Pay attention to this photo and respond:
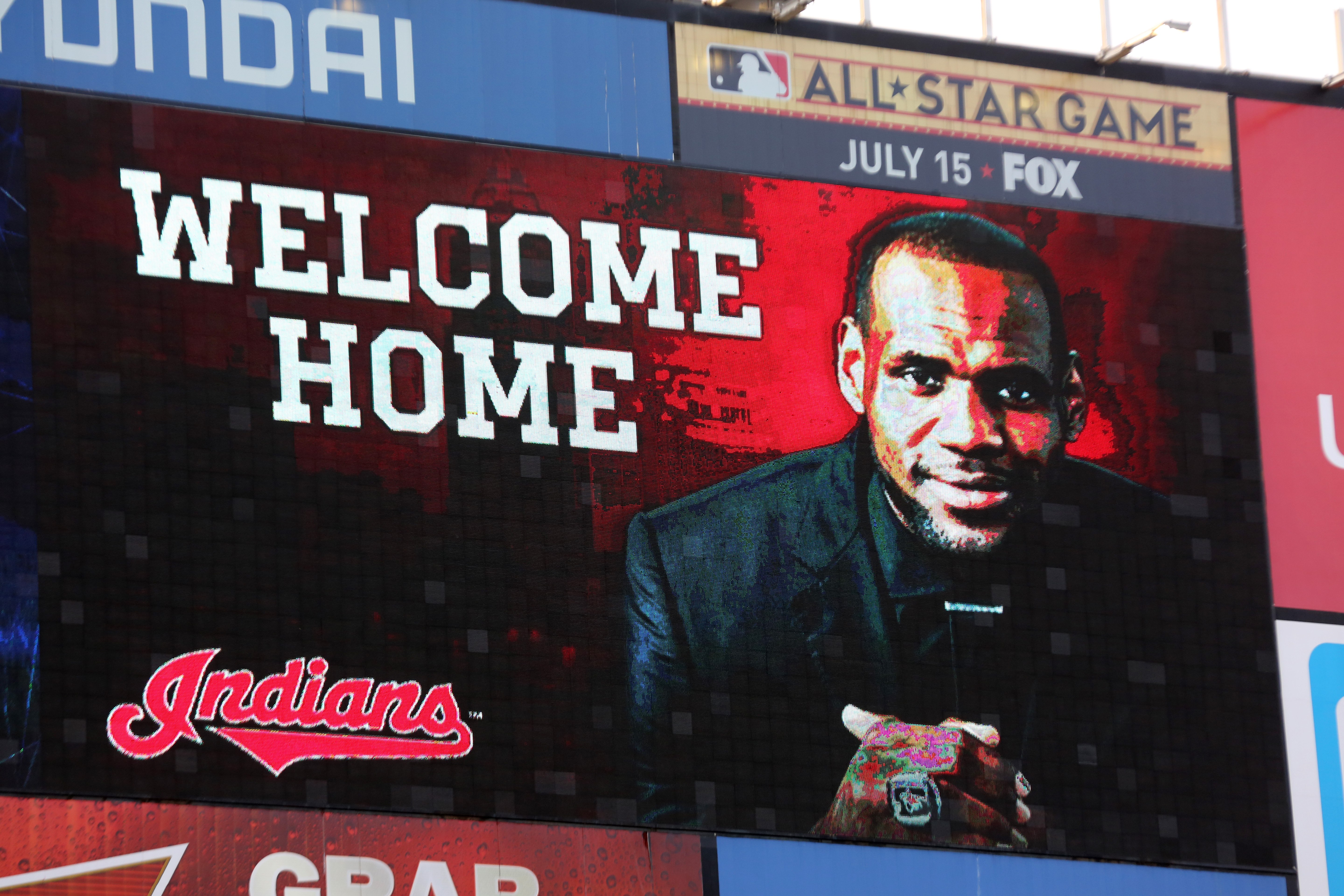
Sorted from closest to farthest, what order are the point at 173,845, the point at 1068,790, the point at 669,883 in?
the point at 173,845
the point at 669,883
the point at 1068,790

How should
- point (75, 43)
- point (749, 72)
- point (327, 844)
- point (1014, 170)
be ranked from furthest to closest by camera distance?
point (1014, 170) → point (749, 72) → point (75, 43) → point (327, 844)

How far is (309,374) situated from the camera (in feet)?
52.5

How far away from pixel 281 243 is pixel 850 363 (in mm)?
3805

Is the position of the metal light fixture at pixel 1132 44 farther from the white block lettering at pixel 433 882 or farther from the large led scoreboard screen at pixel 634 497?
the white block lettering at pixel 433 882

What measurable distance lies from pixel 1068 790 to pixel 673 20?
5638 millimetres

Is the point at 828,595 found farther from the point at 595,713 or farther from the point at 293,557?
the point at 293,557

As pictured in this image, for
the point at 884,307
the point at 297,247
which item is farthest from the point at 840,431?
the point at 297,247

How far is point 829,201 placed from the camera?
1788cm

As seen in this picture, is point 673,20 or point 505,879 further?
point 673,20

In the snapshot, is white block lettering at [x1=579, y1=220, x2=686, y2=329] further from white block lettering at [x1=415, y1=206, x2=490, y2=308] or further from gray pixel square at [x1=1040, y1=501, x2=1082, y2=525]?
gray pixel square at [x1=1040, y1=501, x2=1082, y2=525]

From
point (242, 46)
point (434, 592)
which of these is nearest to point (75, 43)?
point (242, 46)

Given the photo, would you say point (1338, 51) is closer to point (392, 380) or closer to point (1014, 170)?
point (1014, 170)

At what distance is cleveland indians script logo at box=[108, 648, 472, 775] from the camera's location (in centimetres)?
1510

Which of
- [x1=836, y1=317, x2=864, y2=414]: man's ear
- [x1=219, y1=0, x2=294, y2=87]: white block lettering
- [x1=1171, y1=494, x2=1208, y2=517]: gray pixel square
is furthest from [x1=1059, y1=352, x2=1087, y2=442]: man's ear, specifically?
[x1=219, y1=0, x2=294, y2=87]: white block lettering
